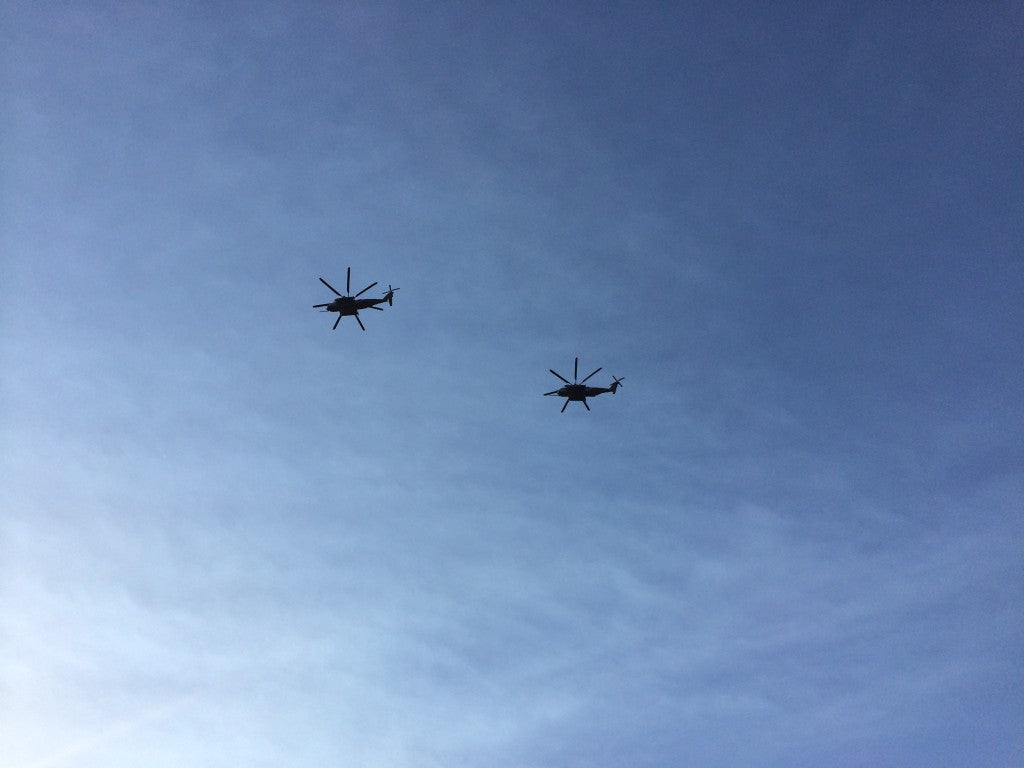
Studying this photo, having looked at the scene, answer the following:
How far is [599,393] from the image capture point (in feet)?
428

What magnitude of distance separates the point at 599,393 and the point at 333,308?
163 feet

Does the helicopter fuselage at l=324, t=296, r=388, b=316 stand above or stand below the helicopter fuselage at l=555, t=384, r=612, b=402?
above

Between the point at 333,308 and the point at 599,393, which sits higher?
the point at 333,308

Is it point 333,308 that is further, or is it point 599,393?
point 599,393

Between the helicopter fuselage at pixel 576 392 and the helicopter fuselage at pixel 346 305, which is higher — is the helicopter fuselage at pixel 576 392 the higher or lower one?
the lower one

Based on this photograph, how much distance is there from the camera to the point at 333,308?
393ft
